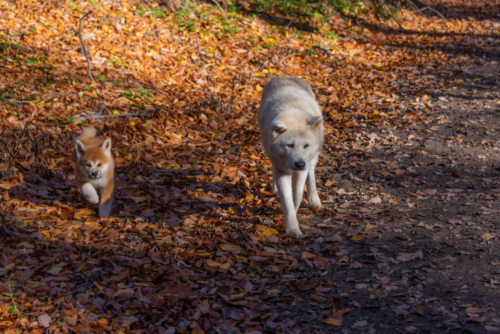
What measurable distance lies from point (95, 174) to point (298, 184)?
262 cm

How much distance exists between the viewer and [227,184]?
6.40m

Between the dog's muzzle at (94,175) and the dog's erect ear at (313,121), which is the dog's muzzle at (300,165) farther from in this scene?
the dog's muzzle at (94,175)

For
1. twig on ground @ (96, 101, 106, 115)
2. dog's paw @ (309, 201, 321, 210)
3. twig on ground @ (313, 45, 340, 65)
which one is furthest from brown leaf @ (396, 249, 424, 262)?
twig on ground @ (313, 45, 340, 65)

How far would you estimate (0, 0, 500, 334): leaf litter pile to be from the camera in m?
3.75

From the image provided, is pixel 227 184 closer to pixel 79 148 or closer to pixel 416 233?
pixel 79 148

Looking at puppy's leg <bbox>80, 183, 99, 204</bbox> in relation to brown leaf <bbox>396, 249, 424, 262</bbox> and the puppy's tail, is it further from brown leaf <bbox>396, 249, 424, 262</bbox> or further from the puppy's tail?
brown leaf <bbox>396, 249, 424, 262</bbox>

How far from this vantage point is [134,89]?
8547mm

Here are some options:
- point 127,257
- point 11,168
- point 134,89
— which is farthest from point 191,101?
point 127,257

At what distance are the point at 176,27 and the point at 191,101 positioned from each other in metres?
3.67

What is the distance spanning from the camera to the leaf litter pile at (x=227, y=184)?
3746mm

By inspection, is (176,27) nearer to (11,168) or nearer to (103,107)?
(103,107)

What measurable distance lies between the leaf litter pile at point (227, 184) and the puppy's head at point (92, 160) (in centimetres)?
58

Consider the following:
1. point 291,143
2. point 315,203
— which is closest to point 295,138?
point 291,143

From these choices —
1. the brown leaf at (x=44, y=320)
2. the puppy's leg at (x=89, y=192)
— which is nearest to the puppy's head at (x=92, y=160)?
the puppy's leg at (x=89, y=192)
